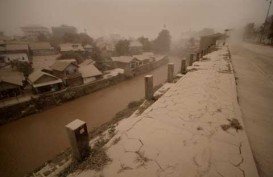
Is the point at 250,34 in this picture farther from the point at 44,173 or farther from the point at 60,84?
the point at 44,173

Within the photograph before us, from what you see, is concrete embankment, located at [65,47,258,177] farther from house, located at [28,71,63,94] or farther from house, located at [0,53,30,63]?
house, located at [0,53,30,63]

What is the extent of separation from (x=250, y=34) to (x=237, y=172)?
55.9 metres

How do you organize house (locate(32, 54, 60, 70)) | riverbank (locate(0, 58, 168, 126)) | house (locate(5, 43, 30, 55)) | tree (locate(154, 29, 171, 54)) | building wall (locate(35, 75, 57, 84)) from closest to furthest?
1. riverbank (locate(0, 58, 168, 126))
2. building wall (locate(35, 75, 57, 84))
3. house (locate(32, 54, 60, 70))
4. house (locate(5, 43, 30, 55))
5. tree (locate(154, 29, 171, 54))

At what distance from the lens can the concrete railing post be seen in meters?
2.84

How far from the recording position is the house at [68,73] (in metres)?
17.6

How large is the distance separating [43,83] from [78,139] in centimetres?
1579

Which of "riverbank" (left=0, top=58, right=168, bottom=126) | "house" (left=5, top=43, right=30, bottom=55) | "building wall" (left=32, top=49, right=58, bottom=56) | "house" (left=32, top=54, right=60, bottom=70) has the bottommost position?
"riverbank" (left=0, top=58, right=168, bottom=126)

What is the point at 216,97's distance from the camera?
5.05 meters

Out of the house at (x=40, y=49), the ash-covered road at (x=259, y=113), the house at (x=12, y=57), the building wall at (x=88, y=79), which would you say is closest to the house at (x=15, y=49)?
the house at (x=12, y=57)

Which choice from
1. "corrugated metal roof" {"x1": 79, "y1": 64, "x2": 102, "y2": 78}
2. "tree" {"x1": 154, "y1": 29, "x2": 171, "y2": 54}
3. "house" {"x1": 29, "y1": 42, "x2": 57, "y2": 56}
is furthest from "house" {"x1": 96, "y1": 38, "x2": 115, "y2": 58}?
"tree" {"x1": 154, "y1": 29, "x2": 171, "y2": 54}

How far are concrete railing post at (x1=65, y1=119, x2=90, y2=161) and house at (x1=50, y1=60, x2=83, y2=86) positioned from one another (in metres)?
16.5

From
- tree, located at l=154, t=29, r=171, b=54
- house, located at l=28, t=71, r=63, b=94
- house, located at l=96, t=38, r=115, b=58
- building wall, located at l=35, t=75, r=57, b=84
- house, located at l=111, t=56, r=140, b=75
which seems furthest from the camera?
tree, located at l=154, t=29, r=171, b=54

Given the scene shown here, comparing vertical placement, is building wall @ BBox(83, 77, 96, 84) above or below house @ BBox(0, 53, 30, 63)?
below

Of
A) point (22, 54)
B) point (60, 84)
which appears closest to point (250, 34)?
point (60, 84)
